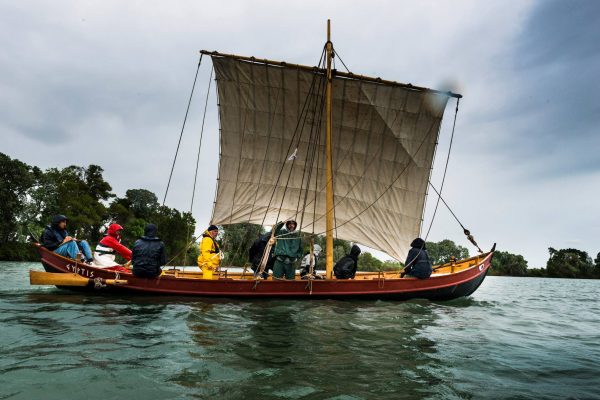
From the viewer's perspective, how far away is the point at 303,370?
502 centimetres

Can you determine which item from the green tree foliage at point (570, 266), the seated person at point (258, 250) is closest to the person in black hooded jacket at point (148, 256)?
the seated person at point (258, 250)

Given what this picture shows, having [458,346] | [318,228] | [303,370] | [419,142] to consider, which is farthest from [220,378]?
[419,142]

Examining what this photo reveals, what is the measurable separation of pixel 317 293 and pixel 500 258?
348 ft

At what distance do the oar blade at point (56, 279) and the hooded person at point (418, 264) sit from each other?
33.8 ft

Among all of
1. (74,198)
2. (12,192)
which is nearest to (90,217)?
(74,198)

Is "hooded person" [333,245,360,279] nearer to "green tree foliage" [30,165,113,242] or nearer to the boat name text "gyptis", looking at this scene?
the boat name text "gyptis"

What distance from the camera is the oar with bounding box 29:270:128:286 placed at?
11.0m

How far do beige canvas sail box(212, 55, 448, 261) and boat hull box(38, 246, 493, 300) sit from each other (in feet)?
14.4

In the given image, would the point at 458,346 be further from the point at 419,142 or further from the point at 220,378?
the point at 419,142

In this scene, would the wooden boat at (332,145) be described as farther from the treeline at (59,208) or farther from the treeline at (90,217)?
the treeline at (59,208)

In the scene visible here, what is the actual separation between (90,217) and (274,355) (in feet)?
216

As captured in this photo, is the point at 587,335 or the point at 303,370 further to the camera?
the point at 587,335

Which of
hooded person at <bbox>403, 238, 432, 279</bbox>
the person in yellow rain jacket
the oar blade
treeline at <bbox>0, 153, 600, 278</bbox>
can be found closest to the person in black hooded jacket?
the person in yellow rain jacket

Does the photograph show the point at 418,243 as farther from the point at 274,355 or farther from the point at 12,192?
the point at 12,192
